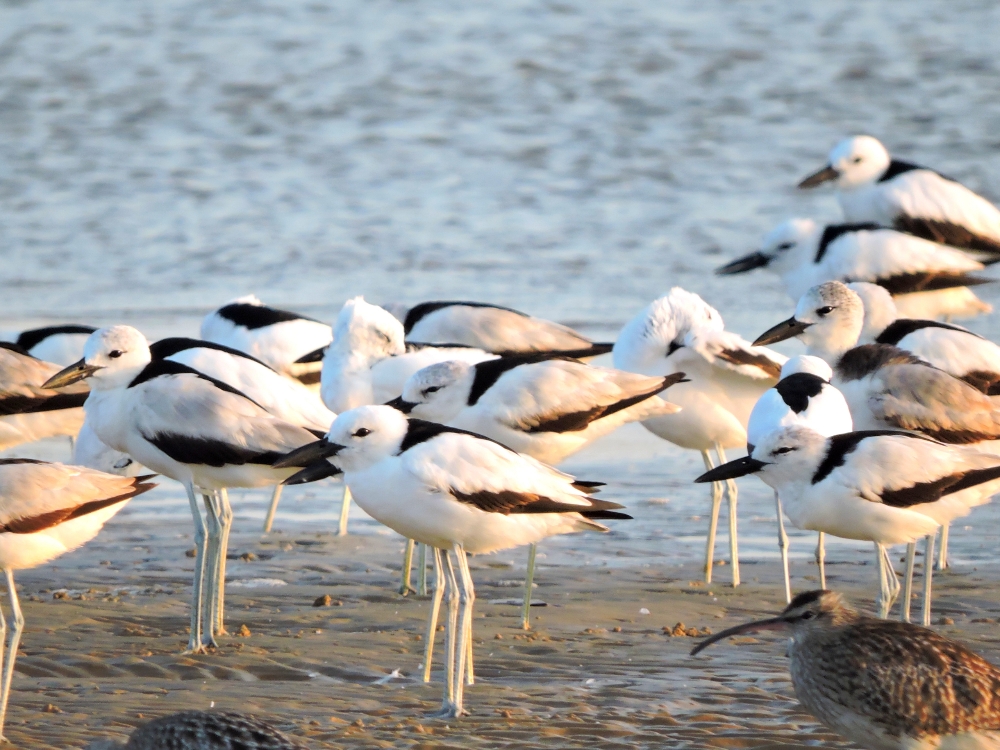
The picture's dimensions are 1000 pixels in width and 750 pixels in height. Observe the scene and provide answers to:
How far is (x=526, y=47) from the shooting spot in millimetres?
24438

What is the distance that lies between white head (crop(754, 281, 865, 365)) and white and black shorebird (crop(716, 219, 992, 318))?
101 inches

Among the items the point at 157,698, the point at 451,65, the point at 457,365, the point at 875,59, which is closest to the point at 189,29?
the point at 451,65

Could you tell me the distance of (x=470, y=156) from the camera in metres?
20.2

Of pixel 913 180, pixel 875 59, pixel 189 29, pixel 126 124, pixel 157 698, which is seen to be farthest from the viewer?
pixel 189 29

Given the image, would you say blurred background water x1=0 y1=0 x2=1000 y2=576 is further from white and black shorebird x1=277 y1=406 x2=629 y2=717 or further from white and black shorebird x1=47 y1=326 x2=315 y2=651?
white and black shorebird x1=277 y1=406 x2=629 y2=717

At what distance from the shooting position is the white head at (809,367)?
27.5 feet

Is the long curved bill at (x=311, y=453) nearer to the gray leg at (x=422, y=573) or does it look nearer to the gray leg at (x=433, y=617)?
the gray leg at (x=433, y=617)

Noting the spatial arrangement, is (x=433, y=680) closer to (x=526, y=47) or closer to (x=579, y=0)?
(x=526, y=47)

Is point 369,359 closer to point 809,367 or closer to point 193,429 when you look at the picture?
point 193,429

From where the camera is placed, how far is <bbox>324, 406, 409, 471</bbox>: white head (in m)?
6.75

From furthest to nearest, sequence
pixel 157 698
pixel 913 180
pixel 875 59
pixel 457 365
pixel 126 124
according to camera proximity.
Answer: pixel 875 59
pixel 126 124
pixel 913 180
pixel 457 365
pixel 157 698

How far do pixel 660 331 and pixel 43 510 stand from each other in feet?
13.0

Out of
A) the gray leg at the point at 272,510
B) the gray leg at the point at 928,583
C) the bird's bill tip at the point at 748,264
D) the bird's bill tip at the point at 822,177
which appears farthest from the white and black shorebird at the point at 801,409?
the bird's bill tip at the point at 822,177

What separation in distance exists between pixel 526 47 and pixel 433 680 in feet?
59.9
